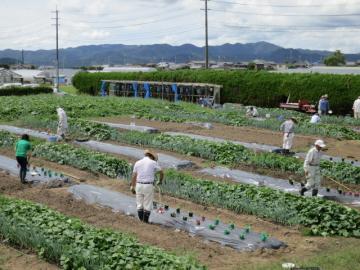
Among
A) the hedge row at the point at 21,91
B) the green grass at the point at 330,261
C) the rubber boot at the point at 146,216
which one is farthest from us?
the hedge row at the point at 21,91

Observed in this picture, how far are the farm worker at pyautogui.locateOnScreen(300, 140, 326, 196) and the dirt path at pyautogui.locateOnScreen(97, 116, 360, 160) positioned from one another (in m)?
6.01

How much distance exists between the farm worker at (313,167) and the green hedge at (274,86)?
19702 millimetres

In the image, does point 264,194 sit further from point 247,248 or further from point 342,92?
point 342,92

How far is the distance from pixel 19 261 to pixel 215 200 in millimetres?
4690

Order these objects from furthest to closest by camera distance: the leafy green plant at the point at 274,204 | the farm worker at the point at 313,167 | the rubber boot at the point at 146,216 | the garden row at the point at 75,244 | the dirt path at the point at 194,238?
the farm worker at the point at 313,167
the rubber boot at the point at 146,216
the leafy green plant at the point at 274,204
the dirt path at the point at 194,238
the garden row at the point at 75,244

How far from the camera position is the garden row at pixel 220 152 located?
14664 mm

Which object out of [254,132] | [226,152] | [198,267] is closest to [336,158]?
[226,152]

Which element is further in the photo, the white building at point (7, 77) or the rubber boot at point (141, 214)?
the white building at point (7, 77)

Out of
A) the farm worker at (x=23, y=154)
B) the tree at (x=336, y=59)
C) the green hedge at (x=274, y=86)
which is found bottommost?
the farm worker at (x=23, y=154)

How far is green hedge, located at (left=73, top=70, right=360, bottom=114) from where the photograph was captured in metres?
31.5

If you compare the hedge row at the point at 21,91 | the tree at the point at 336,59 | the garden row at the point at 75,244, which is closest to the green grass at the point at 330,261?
the garden row at the point at 75,244

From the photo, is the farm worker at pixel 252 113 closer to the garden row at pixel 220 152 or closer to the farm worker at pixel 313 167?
the garden row at pixel 220 152


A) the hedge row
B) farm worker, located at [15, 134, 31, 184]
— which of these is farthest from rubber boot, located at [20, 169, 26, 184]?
the hedge row

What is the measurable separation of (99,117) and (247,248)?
21.7m
